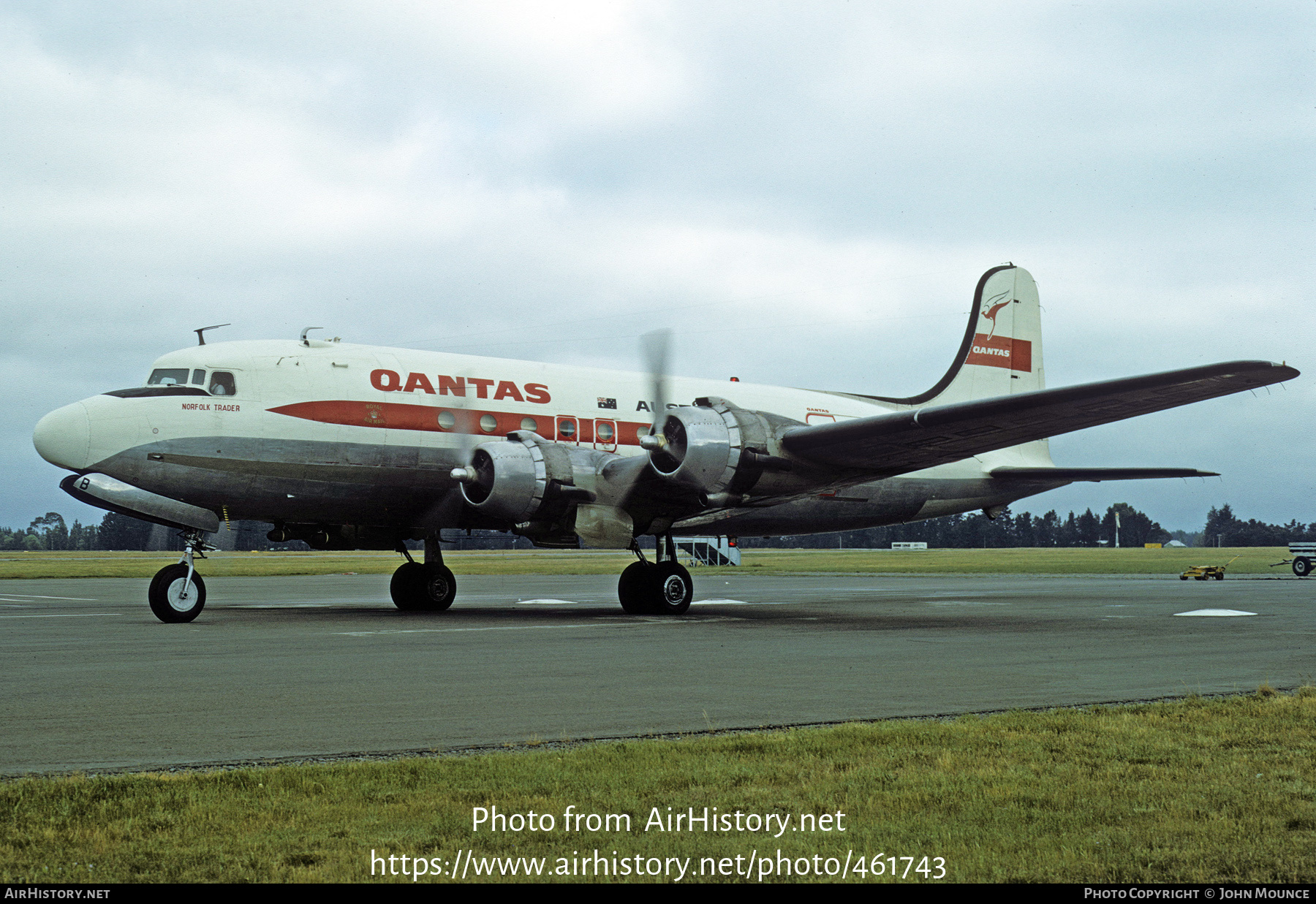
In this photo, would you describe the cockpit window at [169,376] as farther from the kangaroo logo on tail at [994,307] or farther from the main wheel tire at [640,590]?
the kangaroo logo on tail at [994,307]

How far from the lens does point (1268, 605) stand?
21.1 metres

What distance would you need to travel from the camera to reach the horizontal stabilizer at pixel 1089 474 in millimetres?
23547

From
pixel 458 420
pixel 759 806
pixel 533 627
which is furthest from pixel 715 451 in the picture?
pixel 759 806

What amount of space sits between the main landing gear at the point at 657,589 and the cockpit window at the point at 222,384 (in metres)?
7.15

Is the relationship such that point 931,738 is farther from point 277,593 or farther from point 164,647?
point 277,593

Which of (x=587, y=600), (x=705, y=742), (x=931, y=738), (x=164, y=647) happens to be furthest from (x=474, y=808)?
(x=587, y=600)

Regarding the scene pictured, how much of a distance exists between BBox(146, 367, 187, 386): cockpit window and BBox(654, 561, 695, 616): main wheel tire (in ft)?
27.9

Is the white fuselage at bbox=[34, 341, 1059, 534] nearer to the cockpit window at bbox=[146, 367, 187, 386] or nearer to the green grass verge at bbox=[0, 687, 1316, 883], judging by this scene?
the cockpit window at bbox=[146, 367, 187, 386]

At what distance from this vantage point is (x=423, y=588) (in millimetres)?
20250

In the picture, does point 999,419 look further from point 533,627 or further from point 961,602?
point 961,602

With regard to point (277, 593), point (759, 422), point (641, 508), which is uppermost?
point (759, 422)

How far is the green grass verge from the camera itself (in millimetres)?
4117

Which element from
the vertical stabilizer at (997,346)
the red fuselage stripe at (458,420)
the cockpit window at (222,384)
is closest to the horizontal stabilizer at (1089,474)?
the vertical stabilizer at (997,346)

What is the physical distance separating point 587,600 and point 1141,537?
15261 cm
